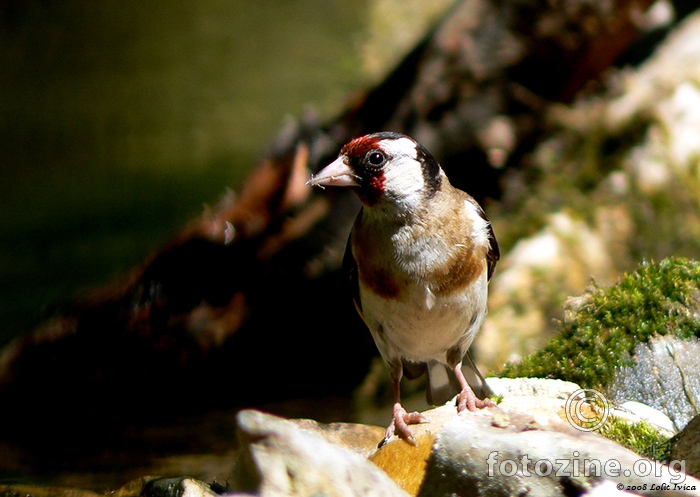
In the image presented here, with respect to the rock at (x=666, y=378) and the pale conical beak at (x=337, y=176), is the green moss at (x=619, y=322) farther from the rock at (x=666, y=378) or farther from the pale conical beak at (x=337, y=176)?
the pale conical beak at (x=337, y=176)

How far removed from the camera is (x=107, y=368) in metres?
7.75

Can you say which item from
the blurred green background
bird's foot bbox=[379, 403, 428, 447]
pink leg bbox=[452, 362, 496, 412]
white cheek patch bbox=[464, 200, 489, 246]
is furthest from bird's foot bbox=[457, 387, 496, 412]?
the blurred green background

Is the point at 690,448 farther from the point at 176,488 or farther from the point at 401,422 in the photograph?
the point at 176,488

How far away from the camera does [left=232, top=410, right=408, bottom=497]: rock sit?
2562 mm

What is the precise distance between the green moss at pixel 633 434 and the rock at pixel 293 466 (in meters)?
1.32

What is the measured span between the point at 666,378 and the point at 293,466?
2.14 m

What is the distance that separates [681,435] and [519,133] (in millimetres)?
5814

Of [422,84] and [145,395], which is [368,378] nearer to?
[145,395]

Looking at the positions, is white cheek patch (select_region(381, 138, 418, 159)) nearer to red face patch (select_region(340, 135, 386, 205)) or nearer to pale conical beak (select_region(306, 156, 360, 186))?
red face patch (select_region(340, 135, 386, 205))

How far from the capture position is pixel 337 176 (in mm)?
3723

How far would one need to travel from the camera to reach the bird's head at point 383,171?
12.2ft

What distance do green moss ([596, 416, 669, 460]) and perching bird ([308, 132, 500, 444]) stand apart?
1.77 feet

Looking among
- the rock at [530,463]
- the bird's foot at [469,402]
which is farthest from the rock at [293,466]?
the bird's foot at [469,402]

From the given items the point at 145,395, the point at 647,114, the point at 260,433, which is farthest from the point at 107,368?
the point at 647,114
